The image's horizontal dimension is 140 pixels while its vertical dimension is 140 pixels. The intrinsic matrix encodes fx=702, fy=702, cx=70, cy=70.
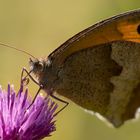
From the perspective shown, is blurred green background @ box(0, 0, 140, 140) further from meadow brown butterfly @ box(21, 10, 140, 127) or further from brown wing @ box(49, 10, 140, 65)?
brown wing @ box(49, 10, 140, 65)

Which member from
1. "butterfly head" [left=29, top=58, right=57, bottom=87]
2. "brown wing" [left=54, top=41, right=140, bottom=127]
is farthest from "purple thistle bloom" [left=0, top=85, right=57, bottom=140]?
"brown wing" [left=54, top=41, right=140, bottom=127]

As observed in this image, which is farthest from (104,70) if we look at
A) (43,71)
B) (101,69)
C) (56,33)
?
(56,33)

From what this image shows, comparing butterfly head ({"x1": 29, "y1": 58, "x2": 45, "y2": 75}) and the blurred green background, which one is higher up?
butterfly head ({"x1": 29, "y1": 58, "x2": 45, "y2": 75})

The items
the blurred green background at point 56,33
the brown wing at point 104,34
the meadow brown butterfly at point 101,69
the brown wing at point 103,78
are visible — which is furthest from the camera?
the blurred green background at point 56,33

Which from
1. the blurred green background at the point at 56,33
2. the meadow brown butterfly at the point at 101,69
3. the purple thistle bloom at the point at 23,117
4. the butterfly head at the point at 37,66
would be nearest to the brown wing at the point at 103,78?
the meadow brown butterfly at the point at 101,69

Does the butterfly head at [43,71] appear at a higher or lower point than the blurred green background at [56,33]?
higher

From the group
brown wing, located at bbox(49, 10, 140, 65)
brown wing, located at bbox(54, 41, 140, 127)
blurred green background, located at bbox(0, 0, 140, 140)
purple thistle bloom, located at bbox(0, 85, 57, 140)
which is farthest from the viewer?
blurred green background, located at bbox(0, 0, 140, 140)

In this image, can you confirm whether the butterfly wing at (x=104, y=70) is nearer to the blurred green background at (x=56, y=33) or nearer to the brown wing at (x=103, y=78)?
the brown wing at (x=103, y=78)

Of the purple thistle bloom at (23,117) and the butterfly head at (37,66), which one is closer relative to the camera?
the purple thistle bloom at (23,117)

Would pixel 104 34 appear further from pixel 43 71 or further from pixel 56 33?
pixel 56 33
